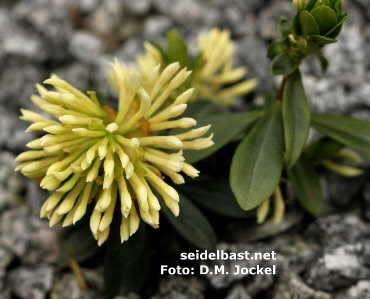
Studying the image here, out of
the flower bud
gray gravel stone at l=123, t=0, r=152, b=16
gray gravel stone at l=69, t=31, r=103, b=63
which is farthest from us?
gray gravel stone at l=123, t=0, r=152, b=16

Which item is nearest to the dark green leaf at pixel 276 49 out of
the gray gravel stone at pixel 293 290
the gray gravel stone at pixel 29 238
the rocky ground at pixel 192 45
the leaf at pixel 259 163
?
the leaf at pixel 259 163

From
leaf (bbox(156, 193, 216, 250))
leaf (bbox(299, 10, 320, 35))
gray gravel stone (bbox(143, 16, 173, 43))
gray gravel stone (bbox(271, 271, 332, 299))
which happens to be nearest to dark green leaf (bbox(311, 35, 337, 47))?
leaf (bbox(299, 10, 320, 35))

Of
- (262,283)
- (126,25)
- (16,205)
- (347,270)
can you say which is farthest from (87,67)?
(347,270)

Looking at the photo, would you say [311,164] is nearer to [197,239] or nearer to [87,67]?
[197,239]

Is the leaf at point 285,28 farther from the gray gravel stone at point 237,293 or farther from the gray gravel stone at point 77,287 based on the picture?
the gray gravel stone at point 77,287

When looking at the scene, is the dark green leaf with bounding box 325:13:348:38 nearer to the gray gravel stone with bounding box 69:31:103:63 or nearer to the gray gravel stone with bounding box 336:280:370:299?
the gray gravel stone with bounding box 336:280:370:299

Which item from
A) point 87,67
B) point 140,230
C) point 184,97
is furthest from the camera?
point 87,67
